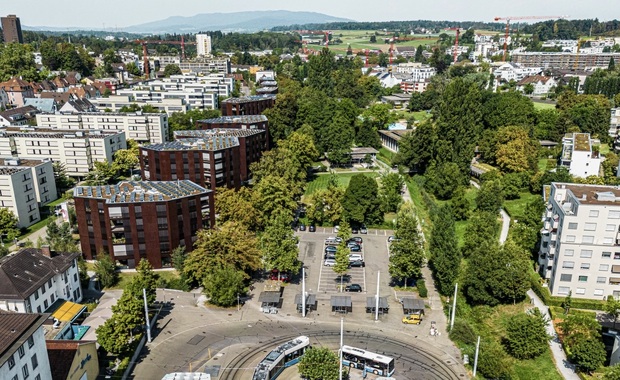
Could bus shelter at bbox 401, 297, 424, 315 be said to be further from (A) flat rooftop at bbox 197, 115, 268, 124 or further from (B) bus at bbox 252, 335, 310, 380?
(A) flat rooftop at bbox 197, 115, 268, 124

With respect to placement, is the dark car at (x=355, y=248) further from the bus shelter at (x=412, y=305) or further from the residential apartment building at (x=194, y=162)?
the residential apartment building at (x=194, y=162)

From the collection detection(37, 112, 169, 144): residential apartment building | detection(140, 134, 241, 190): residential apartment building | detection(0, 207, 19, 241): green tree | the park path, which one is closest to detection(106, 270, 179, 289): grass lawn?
detection(140, 134, 241, 190): residential apartment building

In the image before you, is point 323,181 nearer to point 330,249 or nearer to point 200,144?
point 200,144

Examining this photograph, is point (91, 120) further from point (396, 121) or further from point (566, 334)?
point (566, 334)

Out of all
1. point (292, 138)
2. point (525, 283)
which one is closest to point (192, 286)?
point (525, 283)

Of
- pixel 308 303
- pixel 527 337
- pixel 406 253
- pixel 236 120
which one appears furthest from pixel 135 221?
pixel 236 120

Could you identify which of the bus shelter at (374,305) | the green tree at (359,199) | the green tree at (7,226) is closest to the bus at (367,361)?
the bus shelter at (374,305)

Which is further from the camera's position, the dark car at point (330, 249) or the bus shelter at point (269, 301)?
the dark car at point (330, 249)
